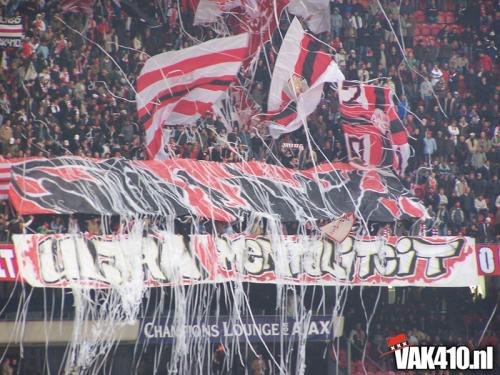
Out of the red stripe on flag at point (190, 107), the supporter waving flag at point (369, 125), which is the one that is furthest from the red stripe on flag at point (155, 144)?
the supporter waving flag at point (369, 125)

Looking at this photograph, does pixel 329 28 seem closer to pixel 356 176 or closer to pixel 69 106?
pixel 356 176

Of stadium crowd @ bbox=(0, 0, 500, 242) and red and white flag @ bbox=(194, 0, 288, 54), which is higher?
red and white flag @ bbox=(194, 0, 288, 54)

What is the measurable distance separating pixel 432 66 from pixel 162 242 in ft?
32.2

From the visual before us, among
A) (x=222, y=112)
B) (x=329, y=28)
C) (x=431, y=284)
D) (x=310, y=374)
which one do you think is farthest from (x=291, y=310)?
(x=329, y=28)

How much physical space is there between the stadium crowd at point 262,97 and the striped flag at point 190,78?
1.12 ft

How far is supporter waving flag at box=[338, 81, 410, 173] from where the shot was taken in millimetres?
25359

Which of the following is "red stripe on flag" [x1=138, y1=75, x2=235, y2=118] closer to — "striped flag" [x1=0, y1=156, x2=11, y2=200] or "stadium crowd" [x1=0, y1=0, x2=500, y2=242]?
"stadium crowd" [x1=0, y1=0, x2=500, y2=242]

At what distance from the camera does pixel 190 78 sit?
82.2 feet

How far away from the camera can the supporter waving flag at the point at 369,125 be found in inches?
998

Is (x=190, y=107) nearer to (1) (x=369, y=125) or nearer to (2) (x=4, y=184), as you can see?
(1) (x=369, y=125)

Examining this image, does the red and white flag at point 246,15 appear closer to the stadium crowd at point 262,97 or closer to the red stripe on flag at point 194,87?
the stadium crowd at point 262,97

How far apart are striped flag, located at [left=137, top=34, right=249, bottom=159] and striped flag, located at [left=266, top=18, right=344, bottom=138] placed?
0.85 metres

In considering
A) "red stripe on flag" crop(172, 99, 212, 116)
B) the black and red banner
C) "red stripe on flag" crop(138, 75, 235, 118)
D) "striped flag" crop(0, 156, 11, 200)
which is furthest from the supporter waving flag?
"striped flag" crop(0, 156, 11, 200)

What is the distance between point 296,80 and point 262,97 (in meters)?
1.14
